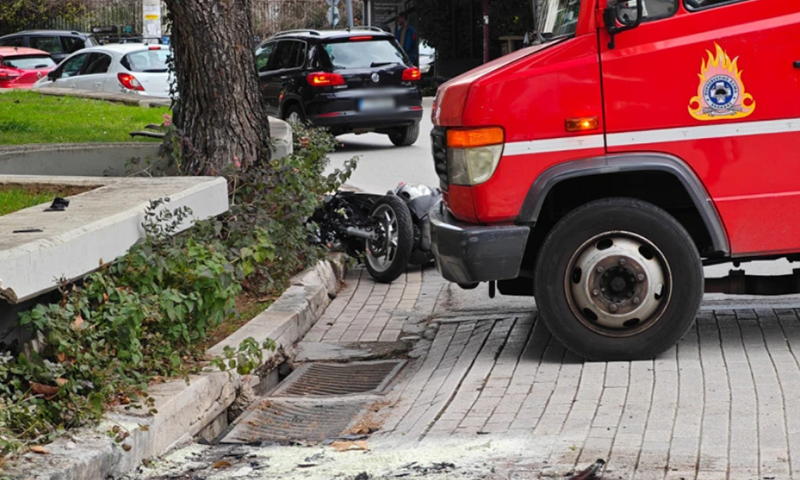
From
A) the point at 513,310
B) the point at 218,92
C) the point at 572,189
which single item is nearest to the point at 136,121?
the point at 218,92

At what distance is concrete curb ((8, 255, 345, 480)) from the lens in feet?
14.1

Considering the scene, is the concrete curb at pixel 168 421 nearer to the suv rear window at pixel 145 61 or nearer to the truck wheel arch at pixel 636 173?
the truck wheel arch at pixel 636 173

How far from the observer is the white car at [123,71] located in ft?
68.1

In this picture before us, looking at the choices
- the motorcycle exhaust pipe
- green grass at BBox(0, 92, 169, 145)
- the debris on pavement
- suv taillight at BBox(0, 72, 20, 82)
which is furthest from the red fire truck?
suv taillight at BBox(0, 72, 20, 82)

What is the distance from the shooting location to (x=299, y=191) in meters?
8.09

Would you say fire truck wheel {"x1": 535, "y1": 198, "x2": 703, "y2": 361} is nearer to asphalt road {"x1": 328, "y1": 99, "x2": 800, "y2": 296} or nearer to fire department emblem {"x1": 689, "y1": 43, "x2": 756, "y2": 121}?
fire department emblem {"x1": 689, "y1": 43, "x2": 756, "y2": 121}

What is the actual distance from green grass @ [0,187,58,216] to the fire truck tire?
38.0 feet

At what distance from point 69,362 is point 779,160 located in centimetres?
357

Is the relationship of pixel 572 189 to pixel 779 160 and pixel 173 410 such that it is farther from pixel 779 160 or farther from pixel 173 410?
pixel 173 410

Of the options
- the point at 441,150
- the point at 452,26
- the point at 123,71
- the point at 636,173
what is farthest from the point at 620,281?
the point at 452,26

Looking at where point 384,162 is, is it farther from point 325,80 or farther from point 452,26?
point 452,26

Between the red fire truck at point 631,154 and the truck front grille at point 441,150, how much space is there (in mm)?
94

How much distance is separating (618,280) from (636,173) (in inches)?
22.0

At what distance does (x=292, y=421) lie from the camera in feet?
19.4
